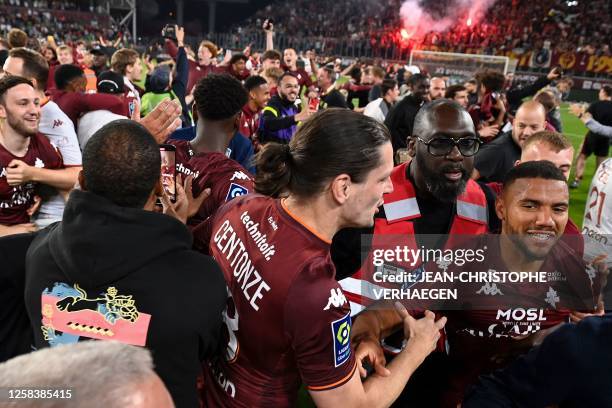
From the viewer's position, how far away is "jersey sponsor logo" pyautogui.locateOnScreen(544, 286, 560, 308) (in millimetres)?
2268

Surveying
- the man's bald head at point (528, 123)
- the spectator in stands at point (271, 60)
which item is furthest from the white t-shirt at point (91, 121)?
the spectator in stands at point (271, 60)

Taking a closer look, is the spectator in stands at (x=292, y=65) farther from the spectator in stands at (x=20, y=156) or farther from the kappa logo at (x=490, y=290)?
the kappa logo at (x=490, y=290)

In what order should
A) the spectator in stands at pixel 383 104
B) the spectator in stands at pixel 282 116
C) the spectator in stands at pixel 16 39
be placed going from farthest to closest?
the spectator in stands at pixel 383 104 → the spectator in stands at pixel 16 39 → the spectator in stands at pixel 282 116

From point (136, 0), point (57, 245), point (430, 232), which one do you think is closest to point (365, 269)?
point (430, 232)

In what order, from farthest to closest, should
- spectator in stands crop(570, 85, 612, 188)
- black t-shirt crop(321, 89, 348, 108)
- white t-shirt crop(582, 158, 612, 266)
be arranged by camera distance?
spectator in stands crop(570, 85, 612, 188), black t-shirt crop(321, 89, 348, 108), white t-shirt crop(582, 158, 612, 266)

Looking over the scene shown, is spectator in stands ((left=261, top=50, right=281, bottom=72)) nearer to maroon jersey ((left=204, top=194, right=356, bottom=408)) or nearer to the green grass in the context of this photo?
the green grass

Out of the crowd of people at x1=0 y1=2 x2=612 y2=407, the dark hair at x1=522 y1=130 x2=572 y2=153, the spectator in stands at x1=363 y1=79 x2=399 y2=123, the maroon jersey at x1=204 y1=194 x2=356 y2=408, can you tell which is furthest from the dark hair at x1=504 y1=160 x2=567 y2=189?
the spectator in stands at x1=363 y1=79 x2=399 y2=123

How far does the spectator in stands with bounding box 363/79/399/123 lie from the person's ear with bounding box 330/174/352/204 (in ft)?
19.6

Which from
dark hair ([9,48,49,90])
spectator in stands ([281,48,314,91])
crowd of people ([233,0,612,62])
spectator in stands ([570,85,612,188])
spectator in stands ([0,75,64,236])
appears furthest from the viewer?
crowd of people ([233,0,612,62])

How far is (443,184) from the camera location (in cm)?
262

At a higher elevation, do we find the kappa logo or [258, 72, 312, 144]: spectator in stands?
[258, 72, 312, 144]: spectator in stands

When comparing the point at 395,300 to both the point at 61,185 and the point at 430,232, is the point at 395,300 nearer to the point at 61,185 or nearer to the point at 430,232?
the point at 430,232

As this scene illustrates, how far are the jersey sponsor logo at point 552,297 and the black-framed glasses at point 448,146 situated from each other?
84 centimetres

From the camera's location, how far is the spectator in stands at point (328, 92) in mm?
7758
